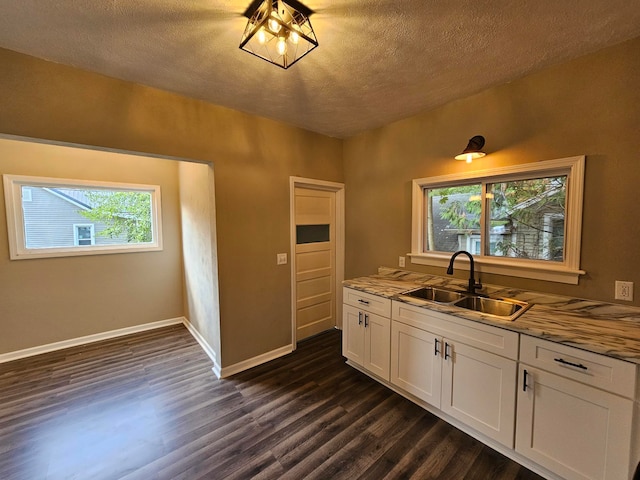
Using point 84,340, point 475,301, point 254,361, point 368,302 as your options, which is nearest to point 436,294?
point 475,301

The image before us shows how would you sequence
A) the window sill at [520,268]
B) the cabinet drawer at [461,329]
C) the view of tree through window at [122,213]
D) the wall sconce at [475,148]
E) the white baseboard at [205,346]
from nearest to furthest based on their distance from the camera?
the cabinet drawer at [461,329] < the window sill at [520,268] < the wall sconce at [475,148] < the white baseboard at [205,346] < the view of tree through window at [122,213]

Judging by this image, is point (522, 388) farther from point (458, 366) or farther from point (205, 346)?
point (205, 346)

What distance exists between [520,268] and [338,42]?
7.21 feet

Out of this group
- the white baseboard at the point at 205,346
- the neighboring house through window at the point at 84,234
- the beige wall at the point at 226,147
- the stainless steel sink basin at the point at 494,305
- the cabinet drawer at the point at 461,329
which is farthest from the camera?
the neighboring house through window at the point at 84,234

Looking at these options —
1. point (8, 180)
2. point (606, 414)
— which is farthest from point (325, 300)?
point (8, 180)

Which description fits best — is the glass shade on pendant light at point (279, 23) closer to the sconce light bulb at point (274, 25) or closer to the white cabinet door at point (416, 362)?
the sconce light bulb at point (274, 25)

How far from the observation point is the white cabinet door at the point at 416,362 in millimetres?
2029

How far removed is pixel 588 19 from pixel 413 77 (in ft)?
3.21

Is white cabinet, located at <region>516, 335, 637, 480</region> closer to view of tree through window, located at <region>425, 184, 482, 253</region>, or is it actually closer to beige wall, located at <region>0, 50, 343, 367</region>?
view of tree through window, located at <region>425, 184, 482, 253</region>

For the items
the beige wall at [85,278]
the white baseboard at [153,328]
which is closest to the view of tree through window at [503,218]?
the white baseboard at [153,328]

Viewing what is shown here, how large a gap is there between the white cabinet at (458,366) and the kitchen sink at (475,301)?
0.19 metres

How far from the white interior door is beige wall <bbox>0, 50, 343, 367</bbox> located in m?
0.27

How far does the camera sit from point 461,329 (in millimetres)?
1869

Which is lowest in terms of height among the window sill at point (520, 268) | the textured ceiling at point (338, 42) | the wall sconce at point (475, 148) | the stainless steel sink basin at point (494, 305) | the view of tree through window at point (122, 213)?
the stainless steel sink basin at point (494, 305)
